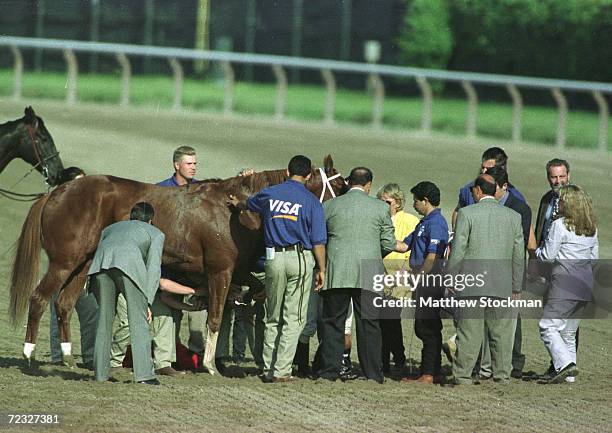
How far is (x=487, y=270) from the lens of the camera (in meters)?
8.61

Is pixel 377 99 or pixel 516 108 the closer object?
pixel 516 108

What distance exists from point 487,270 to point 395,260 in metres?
1.08

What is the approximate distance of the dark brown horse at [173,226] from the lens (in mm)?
8969

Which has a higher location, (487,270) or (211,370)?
(487,270)

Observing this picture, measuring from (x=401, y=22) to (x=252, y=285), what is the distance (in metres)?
19.5

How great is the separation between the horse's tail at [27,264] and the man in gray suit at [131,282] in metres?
1.07

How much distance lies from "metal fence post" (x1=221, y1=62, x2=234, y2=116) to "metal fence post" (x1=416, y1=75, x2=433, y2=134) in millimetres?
3478

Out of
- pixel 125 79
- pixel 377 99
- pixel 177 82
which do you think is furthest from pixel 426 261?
pixel 125 79

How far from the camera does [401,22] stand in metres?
27.8

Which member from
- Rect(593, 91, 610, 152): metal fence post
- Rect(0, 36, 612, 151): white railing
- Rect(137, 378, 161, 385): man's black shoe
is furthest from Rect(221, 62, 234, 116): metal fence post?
Rect(137, 378, 161, 385): man's black shoe

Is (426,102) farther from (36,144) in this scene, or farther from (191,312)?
(191,312)

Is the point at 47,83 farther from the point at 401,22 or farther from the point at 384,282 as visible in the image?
the point at 384,282

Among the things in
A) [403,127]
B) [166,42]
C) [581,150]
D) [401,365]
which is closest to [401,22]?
[166,42]

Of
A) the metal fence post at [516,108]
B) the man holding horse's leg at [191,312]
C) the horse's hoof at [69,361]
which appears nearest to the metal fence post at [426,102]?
the metal fence post at [516,108]
